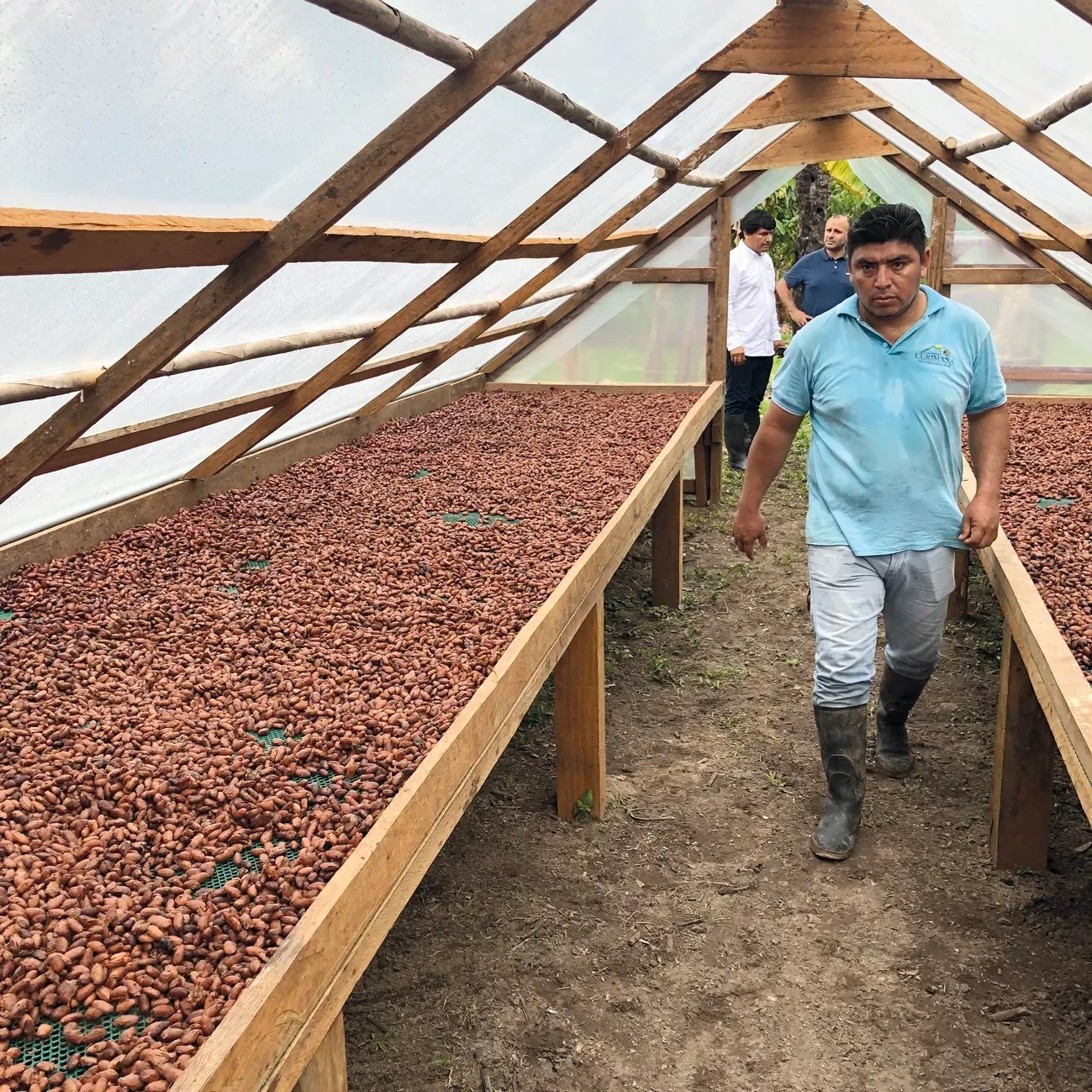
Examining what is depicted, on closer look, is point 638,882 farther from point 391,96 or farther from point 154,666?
point 391,96

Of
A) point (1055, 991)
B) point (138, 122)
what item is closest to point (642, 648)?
point (1055, 991)

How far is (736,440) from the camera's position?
7.95 m

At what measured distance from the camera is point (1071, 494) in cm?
424

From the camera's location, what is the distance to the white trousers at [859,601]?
9.70 ft

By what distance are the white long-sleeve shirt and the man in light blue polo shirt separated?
436 centimetres

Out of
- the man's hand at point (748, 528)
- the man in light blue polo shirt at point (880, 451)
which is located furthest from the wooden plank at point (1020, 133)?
the man's hand at point (748, 528)

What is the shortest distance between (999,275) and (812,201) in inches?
241

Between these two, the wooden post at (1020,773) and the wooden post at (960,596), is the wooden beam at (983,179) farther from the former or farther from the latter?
the wooden post at (1020,773)

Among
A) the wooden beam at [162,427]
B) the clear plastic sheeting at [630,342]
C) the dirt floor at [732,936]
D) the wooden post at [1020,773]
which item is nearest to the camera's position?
the dirt floor at [732,936]

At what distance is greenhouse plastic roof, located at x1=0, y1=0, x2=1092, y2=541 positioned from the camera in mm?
1903

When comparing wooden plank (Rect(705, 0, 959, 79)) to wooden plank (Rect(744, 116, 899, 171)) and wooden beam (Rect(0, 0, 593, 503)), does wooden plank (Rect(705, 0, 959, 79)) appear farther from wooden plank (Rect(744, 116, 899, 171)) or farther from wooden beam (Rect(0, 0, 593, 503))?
wooden plank (Rect(744, 116, 899, 171))

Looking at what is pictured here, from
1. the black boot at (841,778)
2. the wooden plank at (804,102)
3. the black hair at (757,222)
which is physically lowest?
the black boot at (841,778)

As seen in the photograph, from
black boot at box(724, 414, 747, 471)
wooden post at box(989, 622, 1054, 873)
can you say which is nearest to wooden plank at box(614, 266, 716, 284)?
black boot at box(724, 414, 747, 471)

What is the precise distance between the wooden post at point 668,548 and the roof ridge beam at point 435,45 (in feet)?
7.09
